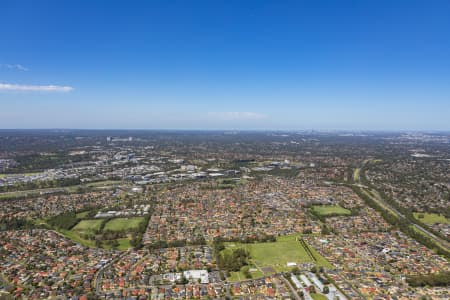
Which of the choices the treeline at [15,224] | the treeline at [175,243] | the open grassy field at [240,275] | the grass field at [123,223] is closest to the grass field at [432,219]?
the open grassy field at [240,275]

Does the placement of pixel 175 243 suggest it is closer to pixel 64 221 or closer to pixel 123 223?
pixel 123 223

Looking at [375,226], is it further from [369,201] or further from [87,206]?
[87,206]

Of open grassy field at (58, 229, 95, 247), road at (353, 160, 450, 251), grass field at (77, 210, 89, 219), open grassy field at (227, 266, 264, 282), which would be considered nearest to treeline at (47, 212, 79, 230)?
grass field at (77, 210, 89, 219)

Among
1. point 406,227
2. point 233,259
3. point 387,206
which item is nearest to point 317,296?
point 233,259

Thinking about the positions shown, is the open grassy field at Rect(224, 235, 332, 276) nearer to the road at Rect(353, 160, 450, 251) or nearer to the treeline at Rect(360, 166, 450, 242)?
the road at Rect(353, 160, 450, 251)

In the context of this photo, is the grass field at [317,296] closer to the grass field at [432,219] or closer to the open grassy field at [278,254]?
the open grassy field at [278,254]

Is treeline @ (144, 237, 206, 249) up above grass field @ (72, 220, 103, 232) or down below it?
above

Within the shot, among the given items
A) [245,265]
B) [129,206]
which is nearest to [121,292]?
[245,265]
